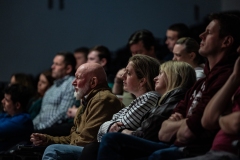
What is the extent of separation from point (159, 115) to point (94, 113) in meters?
0.75

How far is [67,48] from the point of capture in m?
7.97

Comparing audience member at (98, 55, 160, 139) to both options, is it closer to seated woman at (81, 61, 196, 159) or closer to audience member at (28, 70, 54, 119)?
seated woman at (81, 61, 196, 159)

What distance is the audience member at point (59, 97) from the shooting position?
5828 mm

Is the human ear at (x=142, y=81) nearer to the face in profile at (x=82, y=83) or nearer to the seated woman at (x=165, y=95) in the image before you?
the seated woman at (x=165, y=95)

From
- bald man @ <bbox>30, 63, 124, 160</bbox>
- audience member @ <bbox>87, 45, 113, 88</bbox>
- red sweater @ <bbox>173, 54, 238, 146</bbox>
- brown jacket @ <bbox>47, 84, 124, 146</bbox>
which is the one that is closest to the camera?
red sweater @ <bbox>173, 54, 238, 146</bbox>

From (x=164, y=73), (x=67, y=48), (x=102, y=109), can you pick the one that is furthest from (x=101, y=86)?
(x=67, y=48)

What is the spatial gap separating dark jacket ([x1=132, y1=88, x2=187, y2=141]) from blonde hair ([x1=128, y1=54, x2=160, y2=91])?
444mm

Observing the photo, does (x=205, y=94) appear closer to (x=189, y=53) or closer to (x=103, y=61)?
(x=189, y=53)

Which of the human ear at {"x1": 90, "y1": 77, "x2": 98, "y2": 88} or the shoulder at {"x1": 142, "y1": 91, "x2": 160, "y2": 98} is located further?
the human ear at {"x1": 90, "y1": 77, "x2": 98, "y2": 88}

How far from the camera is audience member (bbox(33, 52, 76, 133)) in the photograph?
583 cm

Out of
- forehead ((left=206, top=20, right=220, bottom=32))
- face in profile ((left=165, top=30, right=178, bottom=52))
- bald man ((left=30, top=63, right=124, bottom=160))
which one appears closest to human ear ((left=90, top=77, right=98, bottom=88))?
bald man ((left=30, top=63, right=124, bottom=160))

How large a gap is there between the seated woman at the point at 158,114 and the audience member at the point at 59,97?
2.19 m

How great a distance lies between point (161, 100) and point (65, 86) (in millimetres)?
2529

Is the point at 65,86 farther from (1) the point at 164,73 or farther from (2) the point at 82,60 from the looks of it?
(1) the point at 164,73
